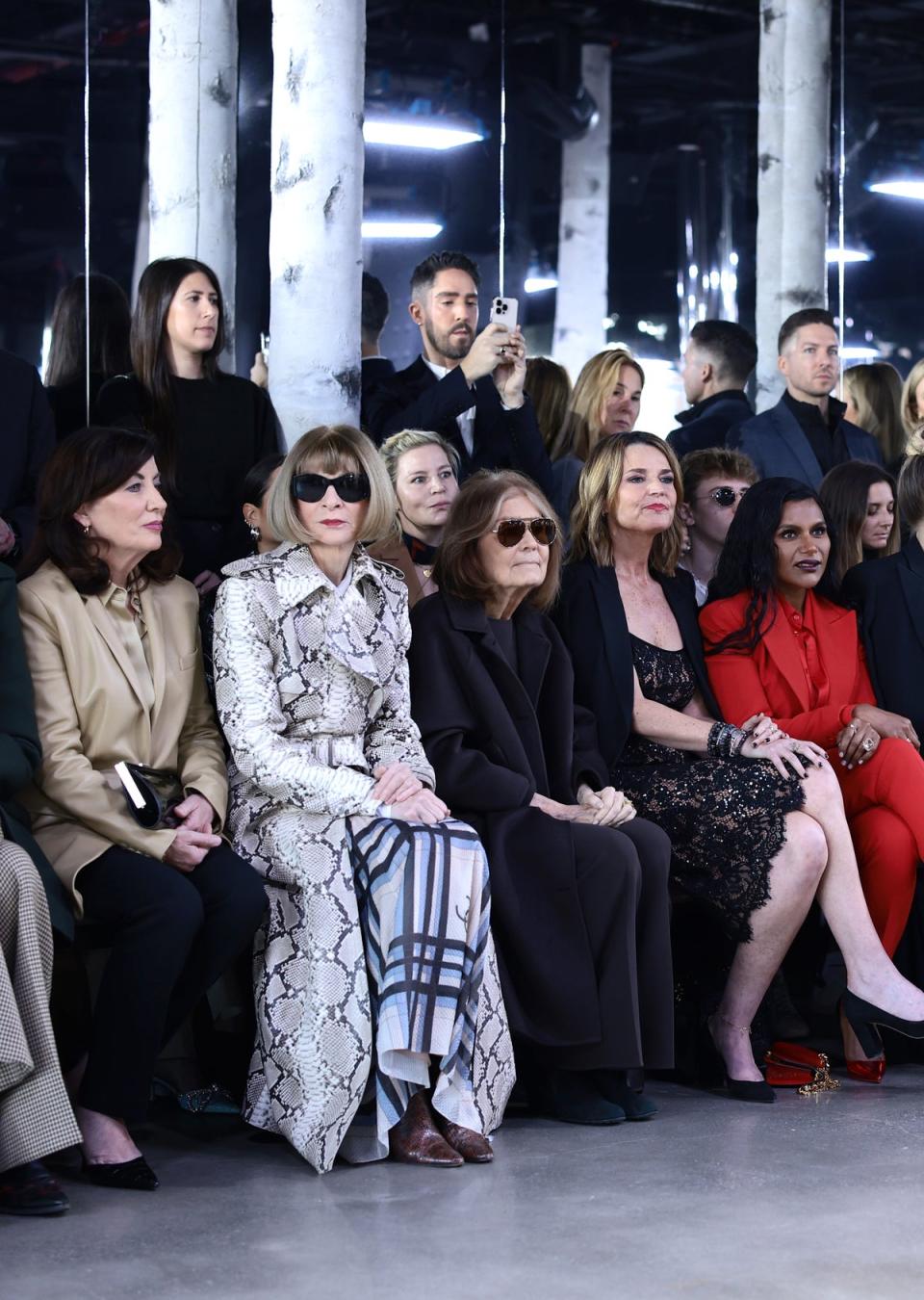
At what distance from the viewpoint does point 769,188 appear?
7777mm

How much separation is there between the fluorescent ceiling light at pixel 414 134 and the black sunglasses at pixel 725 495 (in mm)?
1928

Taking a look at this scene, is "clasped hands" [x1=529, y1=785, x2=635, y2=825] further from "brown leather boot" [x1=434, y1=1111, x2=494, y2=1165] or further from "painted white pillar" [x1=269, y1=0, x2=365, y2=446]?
"painted white pillar" [x1=269, y1=0, x2=365, y2=446]

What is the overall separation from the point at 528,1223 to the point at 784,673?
2051 millimetres

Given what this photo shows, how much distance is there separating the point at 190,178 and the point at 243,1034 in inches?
106

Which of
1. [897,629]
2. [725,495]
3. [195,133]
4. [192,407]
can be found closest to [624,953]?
[897,629]

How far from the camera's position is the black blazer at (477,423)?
5410 mm

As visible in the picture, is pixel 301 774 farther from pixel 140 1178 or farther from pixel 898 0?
pixel 898 0

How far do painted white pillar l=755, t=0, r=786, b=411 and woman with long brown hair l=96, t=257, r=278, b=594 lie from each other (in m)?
3.19

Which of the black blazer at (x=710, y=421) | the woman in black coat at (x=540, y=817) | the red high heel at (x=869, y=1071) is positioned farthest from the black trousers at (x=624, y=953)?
the black blazer at (x=710, y=421)

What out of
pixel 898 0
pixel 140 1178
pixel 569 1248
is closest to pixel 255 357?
pixel 140 1178

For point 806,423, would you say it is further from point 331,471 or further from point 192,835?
point 192,835

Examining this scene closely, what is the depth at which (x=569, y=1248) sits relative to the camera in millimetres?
3248

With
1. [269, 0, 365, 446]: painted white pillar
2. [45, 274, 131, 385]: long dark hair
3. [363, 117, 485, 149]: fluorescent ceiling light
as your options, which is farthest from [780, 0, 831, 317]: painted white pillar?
[45, 274, 131, 385]: long dark hair

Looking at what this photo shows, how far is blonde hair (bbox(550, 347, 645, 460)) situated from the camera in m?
6.13
